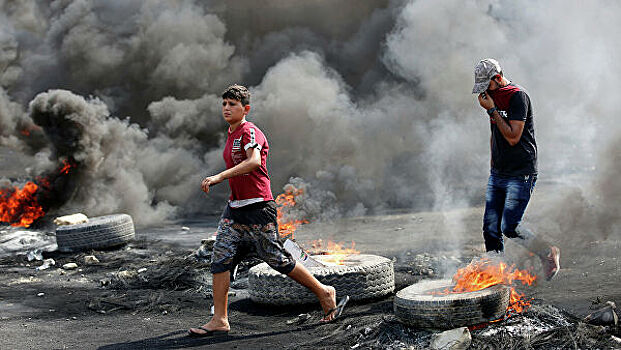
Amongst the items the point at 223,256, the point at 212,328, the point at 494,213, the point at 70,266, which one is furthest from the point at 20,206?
the point at 494,213

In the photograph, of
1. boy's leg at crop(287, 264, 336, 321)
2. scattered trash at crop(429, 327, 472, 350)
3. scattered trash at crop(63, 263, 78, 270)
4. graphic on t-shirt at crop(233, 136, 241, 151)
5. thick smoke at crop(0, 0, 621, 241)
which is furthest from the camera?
thick smoke at crop(0, 0, 621, 241)

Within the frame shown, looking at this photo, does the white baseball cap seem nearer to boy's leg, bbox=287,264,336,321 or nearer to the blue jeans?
the blue jeans

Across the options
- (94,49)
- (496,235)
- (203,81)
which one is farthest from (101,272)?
(94,49)

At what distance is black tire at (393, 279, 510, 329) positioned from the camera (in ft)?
13.6

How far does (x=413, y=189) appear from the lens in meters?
13.9

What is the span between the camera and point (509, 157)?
4.54 metres

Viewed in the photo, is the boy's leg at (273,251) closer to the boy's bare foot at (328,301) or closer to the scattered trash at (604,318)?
the boy's bare foot at (328,301)

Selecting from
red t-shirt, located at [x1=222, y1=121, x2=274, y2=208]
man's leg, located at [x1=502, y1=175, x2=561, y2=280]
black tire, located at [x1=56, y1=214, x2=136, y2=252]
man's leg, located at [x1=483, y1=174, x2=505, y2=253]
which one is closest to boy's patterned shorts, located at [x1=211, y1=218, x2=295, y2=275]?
red t-shirt, located at [x1=222, y1=121, x2=274, y2=208]

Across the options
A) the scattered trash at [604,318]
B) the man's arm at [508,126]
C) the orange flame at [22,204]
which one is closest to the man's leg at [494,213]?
the man's arm at [508,126]

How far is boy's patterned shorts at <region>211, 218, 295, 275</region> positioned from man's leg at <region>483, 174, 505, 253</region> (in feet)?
5.31

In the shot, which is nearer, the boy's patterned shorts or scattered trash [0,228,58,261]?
the boy's patterned shorts

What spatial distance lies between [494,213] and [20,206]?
13174 mm

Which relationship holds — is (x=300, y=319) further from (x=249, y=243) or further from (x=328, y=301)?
(x=249, y=243)

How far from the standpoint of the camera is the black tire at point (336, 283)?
5.47 metres
